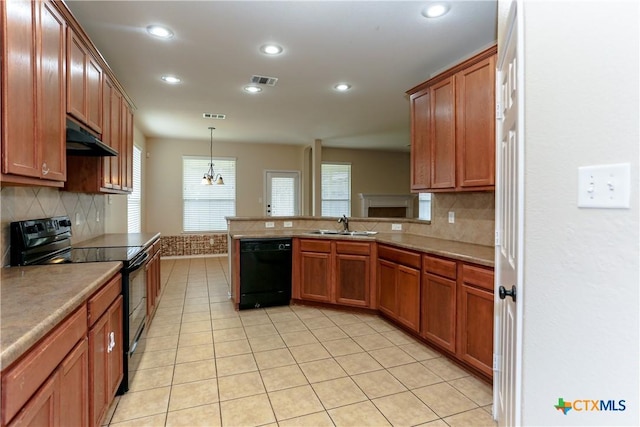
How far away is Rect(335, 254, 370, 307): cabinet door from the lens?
142 inches

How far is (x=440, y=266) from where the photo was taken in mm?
2629

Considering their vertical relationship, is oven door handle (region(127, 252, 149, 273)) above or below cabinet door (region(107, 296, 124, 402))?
above

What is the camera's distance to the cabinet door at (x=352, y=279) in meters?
3.61

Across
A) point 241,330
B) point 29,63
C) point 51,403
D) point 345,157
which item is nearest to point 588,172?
point 51,403

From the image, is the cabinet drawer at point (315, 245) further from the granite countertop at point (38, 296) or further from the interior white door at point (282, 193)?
the interior white door at point (282, 193)

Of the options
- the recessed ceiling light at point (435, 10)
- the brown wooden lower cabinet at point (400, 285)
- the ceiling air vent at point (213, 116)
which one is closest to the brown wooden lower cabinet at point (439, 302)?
the brown wooden lower cabinet at point (400, 285)

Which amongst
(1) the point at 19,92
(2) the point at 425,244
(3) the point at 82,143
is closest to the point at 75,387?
(1) the point at 19,92

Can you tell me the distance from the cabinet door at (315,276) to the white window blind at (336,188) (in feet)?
14.8

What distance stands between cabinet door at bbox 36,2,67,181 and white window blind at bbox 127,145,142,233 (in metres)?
4.10

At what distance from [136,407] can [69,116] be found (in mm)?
1836

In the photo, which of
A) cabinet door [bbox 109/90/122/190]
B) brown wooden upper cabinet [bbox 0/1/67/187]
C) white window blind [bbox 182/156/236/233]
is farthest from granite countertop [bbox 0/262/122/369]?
white window blind [bbox 182/156/236/233]

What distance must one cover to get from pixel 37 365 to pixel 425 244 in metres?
2.68

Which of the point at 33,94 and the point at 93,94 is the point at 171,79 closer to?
the point at 93,94

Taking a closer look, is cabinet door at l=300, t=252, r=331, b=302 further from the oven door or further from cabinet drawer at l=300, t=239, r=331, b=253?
the oven door
